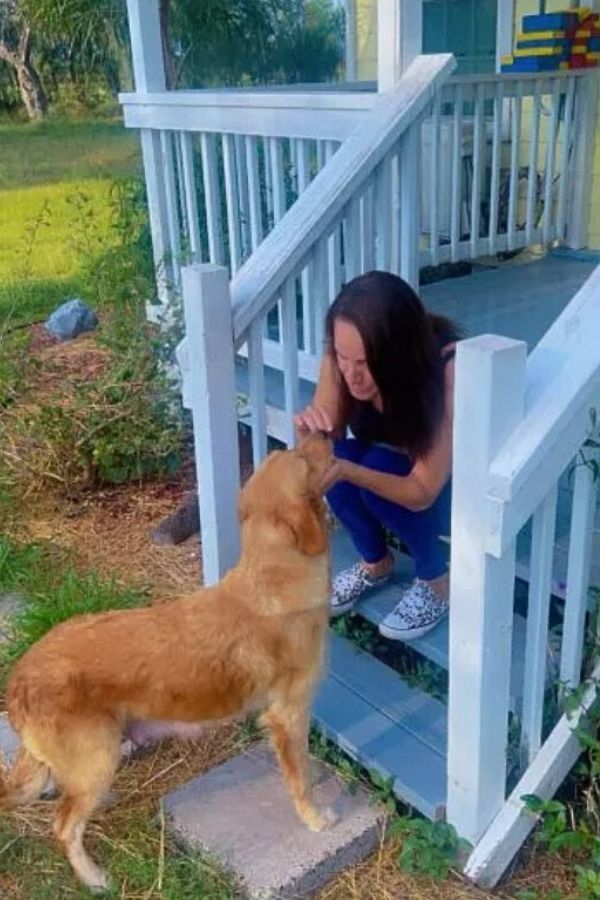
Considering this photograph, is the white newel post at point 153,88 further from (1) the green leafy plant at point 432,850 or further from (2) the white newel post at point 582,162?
(1) the green leafy plant at point 432,850

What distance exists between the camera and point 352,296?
7.75 ft

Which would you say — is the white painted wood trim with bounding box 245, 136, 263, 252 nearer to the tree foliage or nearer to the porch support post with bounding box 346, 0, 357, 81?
the tree foliage

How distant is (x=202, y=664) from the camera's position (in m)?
2.05

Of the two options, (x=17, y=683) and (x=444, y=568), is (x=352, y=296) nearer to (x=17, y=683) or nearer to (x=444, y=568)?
(x=444, y=568)

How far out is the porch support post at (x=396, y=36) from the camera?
3.17 metres

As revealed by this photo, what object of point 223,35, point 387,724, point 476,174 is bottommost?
point 387,724

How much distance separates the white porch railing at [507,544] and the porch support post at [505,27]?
4.78m

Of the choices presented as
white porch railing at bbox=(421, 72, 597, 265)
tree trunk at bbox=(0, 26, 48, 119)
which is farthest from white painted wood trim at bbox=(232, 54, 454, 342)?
tree trunk at bbox=(0, 26, 48, 119)

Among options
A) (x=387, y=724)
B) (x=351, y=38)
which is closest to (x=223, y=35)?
(x=351, y=38)

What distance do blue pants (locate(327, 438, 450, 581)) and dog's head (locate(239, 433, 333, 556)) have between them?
557 mm

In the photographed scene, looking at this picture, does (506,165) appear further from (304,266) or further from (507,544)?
(507,544)

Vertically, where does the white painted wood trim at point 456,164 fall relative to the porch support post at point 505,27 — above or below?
below

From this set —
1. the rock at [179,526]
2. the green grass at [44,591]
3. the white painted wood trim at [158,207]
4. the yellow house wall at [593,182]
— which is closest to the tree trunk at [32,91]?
the yellow house wall at [593,182]

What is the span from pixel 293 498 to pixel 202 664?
0.42 metres
